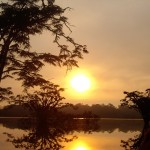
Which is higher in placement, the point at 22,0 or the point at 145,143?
the point at 22,0

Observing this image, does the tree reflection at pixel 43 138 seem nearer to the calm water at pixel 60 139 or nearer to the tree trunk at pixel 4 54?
→ the calm water at pixel 60 139

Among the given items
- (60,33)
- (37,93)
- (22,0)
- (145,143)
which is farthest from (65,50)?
(145,143)

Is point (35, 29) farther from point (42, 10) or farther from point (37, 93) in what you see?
point (37, 93)

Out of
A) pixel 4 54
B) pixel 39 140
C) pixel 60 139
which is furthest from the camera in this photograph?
pixel 4 54

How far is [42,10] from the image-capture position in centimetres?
1967

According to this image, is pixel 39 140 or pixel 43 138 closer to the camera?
pixel 39 140

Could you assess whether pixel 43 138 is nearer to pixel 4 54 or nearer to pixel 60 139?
pixel 60 139

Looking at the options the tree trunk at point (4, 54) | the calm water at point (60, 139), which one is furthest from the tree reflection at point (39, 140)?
the tree trunk at point (4, 54)

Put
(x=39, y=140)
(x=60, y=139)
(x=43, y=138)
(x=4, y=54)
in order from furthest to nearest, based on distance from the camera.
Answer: (x=4, y=54)
(x=60, y=139)
(x=43, y=138)
(x=39, y=140)

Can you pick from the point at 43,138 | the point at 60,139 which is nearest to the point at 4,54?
the point at 43,138

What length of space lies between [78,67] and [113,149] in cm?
800

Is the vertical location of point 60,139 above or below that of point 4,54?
below

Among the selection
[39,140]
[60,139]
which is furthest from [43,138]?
[39,140]

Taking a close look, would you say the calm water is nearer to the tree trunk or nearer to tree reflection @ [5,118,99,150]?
tree reflection @ [5,118,99,150]
